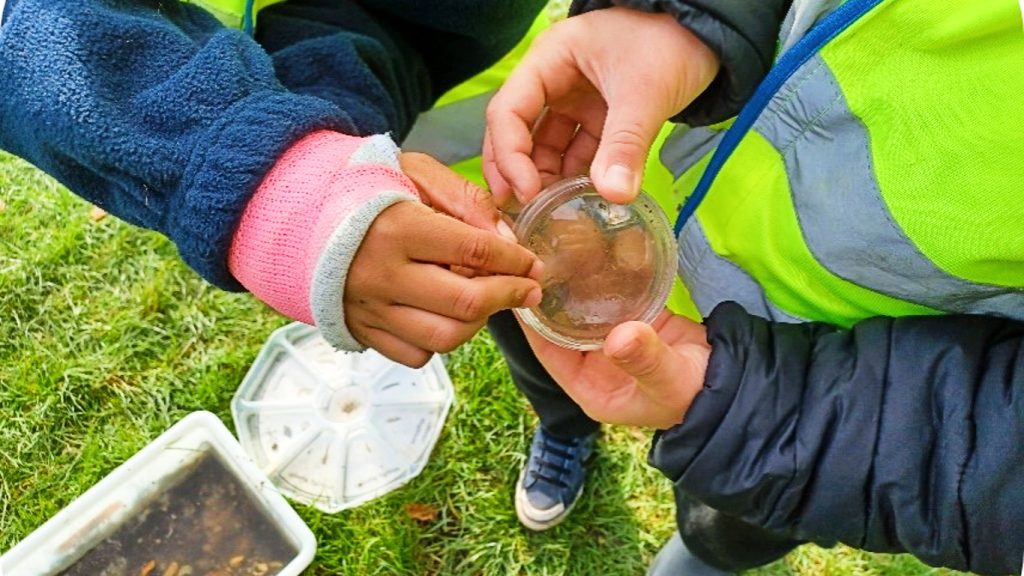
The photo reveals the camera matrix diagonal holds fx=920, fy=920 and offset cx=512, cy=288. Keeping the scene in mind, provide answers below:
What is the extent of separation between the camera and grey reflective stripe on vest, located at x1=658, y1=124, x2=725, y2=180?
1.18 metres

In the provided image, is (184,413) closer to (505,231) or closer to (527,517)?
(527,517)

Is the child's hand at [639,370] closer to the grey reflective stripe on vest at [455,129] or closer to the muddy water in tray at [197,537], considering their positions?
the grey reflective stripe on vest at [455,129]

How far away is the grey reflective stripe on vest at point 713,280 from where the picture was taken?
1157mm

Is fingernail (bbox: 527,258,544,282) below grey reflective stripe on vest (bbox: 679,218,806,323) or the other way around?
the other way around

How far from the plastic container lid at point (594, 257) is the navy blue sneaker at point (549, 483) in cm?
71

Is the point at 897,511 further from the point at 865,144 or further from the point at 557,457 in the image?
the point at 557,457

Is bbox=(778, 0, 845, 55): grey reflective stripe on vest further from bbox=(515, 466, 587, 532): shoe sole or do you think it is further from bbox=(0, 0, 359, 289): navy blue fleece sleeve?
bbox=(515, 466, 587, 532): shoe sole

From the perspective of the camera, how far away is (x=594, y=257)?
3.78ft

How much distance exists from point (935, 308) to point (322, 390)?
1.24m

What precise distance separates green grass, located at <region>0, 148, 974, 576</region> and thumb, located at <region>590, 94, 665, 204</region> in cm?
105

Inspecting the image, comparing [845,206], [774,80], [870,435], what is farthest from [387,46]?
[870,435]

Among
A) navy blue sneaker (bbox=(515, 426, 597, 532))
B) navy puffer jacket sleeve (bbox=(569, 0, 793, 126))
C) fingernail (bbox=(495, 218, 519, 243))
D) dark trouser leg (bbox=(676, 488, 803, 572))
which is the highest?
navy puffer jacket sleeve (bbox=(569, 0, 793, 126))

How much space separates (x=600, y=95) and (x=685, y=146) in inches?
6.2

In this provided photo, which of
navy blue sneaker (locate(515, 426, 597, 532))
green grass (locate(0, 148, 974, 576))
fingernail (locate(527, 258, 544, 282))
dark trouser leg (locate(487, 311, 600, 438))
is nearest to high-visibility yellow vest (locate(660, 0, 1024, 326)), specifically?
fingernail (locate(527, 258, 544, 282))
